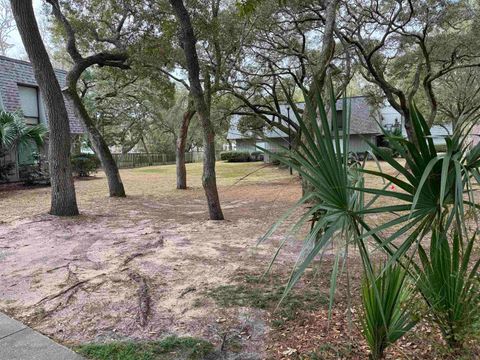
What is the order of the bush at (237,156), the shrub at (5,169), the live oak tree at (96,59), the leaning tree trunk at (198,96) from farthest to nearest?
1. the bush at (237,156)
2. the shrub at (5,169)
3. the live oak tree at (96,59)
4. the leaning tree trunk at (198,96)

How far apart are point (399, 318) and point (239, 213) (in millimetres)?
6332

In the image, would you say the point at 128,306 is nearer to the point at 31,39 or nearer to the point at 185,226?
the point at 185,226

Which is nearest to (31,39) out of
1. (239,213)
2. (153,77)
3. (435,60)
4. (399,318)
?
(153,77)

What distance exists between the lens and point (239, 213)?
27.4 ft

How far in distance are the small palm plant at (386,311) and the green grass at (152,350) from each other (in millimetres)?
1055

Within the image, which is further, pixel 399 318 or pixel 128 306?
pixel 128 306

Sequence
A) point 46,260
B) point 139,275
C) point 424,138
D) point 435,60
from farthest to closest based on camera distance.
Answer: point 435,60 → point 46,260 → point 139,275 → point 424,138

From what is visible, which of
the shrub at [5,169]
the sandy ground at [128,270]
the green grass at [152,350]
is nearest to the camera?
the green grass at [152,350]

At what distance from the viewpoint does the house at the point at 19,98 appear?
13977mm

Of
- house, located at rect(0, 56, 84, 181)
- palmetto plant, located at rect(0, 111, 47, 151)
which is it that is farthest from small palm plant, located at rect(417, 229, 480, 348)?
house, located at rect(0, 56, 84, 181)

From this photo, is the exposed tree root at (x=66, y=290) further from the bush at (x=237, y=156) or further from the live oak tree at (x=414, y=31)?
the bush at (x=237, y=156)

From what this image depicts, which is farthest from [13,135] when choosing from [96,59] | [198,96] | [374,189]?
[374,189]

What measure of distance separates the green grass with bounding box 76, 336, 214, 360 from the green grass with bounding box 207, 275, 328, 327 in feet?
2.14

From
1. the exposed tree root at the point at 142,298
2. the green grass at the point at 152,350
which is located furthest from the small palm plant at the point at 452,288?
the exposed tree root at the point at 142,298
